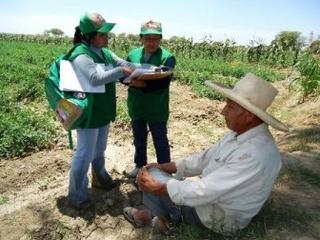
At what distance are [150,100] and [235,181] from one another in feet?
6.23

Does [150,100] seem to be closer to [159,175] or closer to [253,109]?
[159,175]

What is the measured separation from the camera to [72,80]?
357 cm

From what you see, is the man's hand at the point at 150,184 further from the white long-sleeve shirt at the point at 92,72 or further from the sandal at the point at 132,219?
the white long-sleeve shirt at the point at 92,72

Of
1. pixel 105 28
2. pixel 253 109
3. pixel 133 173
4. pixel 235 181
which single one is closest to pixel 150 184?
pixel 235 181

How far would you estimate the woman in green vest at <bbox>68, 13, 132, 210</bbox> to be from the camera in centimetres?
354

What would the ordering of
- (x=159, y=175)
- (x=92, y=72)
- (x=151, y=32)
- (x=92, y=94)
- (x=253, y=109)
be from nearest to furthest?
(x=253, y=109) < (x=159, y=175) < (x=92, y=72) < (x=92, y=94) < (x=151, y=32)

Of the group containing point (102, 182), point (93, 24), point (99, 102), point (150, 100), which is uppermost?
point (93, 24)

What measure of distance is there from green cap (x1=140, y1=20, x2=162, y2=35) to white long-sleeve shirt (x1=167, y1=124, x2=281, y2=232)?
65.3 inches

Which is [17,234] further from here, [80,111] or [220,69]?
[220,69]

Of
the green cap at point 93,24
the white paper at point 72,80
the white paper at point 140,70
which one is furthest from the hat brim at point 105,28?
the white paper at point 140,70

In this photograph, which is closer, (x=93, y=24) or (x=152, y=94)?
(x=93, y=24)

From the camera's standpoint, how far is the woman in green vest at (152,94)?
13.7ft

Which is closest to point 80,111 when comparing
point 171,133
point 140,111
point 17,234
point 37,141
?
point 140,111

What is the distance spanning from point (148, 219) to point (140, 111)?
125 cm
